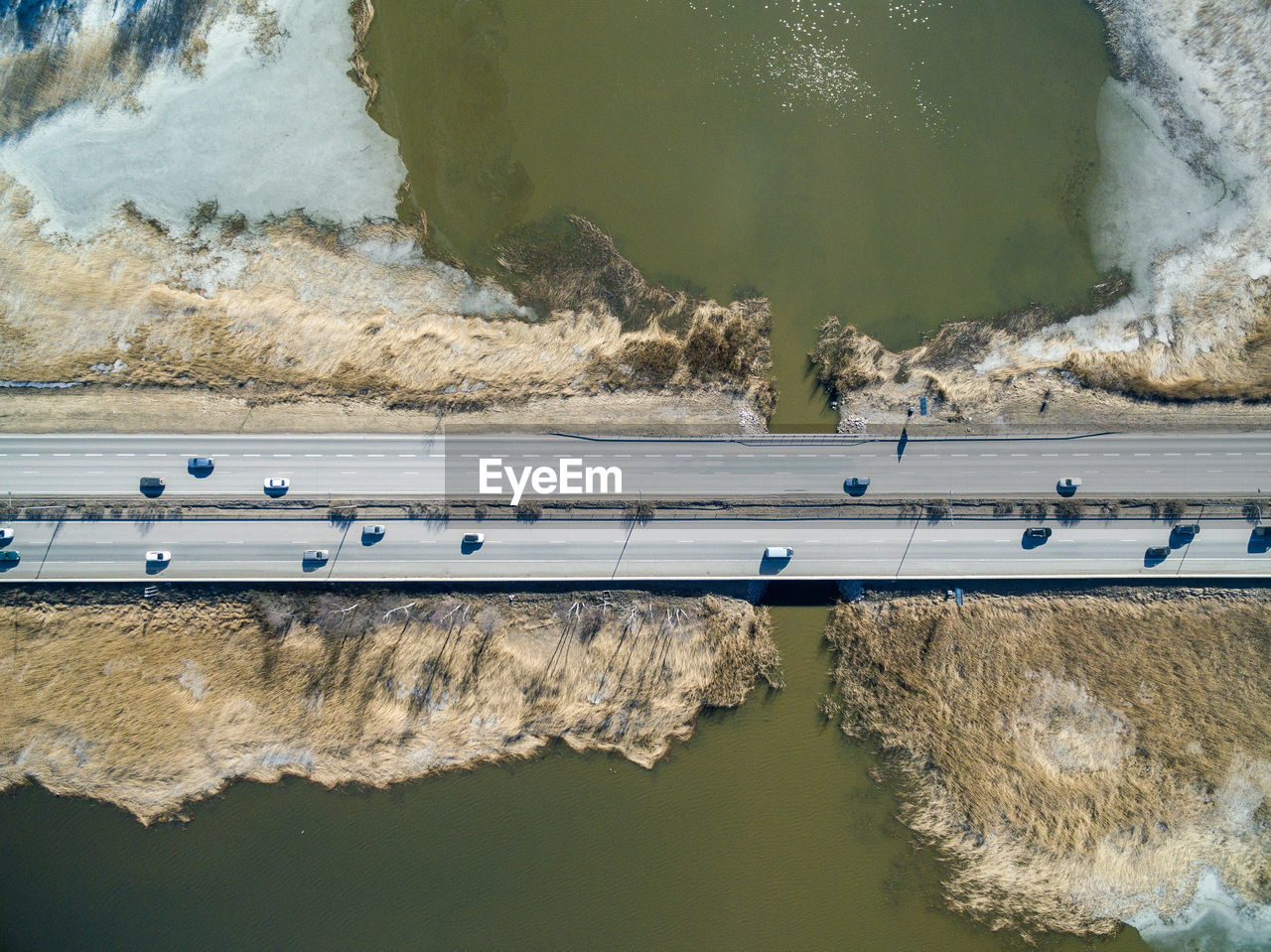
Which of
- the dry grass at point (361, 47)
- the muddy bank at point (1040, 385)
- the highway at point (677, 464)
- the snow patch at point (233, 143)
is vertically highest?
the dry grass at point (361, 47)

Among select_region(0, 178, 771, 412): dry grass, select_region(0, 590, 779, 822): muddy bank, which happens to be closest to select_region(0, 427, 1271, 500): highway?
select_region(0, 178, 771, 412): dry grass

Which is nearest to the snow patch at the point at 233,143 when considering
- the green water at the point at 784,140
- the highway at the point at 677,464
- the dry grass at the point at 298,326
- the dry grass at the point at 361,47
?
the dry grass at the point at 361,47

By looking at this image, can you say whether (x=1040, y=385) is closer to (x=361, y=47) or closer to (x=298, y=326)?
(x=298, y=326)

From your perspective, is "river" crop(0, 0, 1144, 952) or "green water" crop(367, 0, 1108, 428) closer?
"river" crop(0, 0, 1144, 952)

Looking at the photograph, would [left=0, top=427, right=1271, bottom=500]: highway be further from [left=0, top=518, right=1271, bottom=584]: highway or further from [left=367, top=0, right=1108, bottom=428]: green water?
[left=367, top=0, right=1108, bottom=428]: green water

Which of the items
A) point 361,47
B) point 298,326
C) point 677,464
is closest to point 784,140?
point 677,464

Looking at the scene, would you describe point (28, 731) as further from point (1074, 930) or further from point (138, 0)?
point (1074, 930)

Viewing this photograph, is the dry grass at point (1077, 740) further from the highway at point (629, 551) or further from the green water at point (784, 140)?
the green water at point (784, 140)

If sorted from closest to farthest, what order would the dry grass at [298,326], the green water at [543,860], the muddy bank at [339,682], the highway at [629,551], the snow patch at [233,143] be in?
the highway at [629,551] → the green water at [543,860] → the muddy bank at [339,682] → the dry grass at [298,326] → the snow patch at [233,143]
